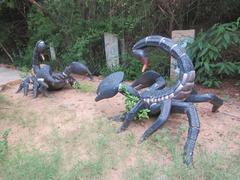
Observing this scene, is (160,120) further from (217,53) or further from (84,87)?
(217,53)

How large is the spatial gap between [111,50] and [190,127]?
385cm

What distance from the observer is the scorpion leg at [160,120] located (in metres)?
3.72

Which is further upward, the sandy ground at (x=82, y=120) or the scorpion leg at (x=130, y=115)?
the scorpion leg at (x=130, y=115)

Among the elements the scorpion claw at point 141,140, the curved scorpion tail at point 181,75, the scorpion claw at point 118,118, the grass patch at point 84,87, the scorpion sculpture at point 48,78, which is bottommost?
the scorpion claw at point 141,140

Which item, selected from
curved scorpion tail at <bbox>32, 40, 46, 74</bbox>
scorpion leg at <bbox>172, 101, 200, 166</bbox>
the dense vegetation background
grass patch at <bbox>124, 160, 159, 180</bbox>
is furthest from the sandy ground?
the dense vegetation background

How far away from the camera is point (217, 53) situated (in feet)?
18.7

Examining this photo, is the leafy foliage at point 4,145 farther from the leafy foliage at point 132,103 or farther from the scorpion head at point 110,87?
the leafy foliage at point 132,103

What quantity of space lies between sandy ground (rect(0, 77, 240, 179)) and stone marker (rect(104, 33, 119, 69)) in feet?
6.26

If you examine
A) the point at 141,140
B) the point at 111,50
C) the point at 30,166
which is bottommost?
the point at 30,166

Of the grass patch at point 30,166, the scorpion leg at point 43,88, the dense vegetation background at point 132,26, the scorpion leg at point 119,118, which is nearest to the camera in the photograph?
the grass patch at point 30,166

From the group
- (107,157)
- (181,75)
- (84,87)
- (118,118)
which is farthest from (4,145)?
(181,75)

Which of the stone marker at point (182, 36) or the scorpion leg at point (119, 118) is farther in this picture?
the stone marker at point (182, 36)

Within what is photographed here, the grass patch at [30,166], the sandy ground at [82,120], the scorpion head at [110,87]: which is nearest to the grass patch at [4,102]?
the sandy ground at [82,120]

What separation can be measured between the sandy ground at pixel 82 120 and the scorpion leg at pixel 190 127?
0.29 m
